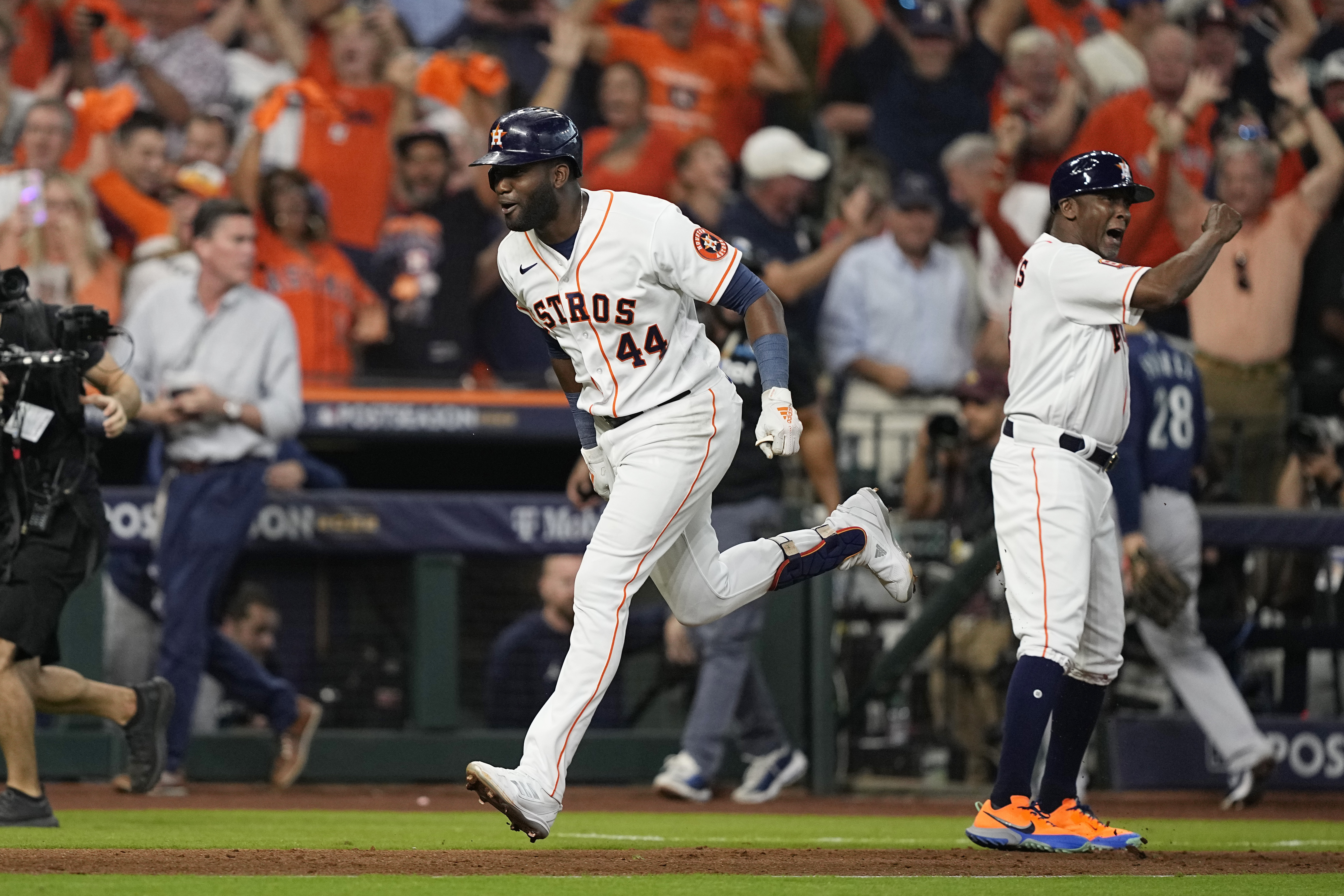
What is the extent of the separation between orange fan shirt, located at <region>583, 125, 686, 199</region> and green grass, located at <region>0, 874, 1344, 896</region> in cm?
650

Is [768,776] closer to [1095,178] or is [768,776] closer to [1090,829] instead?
[1090,829]

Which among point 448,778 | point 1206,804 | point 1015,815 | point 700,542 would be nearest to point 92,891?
point 700,542

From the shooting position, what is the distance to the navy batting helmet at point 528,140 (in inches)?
193

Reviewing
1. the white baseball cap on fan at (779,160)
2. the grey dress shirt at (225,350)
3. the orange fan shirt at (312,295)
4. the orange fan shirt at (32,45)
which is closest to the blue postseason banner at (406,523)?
the grey dress shirt at (225,350)

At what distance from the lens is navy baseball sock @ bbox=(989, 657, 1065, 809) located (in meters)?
5.23

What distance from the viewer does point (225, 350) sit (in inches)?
318

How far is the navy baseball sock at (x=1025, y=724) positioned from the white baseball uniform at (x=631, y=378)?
1.11 meters

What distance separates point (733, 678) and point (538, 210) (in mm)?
3311

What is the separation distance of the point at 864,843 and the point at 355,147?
19.0ft

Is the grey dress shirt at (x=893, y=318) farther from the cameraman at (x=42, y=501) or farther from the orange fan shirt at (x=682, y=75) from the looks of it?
the cameraman at (x=42, y=501)

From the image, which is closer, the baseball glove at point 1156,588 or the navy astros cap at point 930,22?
the baseball glove at point 1156,588

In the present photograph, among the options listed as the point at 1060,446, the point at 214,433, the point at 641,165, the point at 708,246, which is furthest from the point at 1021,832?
the point at 641,165

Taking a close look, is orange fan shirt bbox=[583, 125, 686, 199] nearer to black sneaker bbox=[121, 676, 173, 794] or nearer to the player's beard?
black sneaker bbox=[121, 676, 173, 794]

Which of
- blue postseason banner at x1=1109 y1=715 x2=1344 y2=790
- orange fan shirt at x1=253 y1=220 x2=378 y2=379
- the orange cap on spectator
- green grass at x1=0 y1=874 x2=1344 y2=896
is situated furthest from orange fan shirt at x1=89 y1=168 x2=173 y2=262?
green grass at x1=0 y1=874 x2=1344 y2=896
